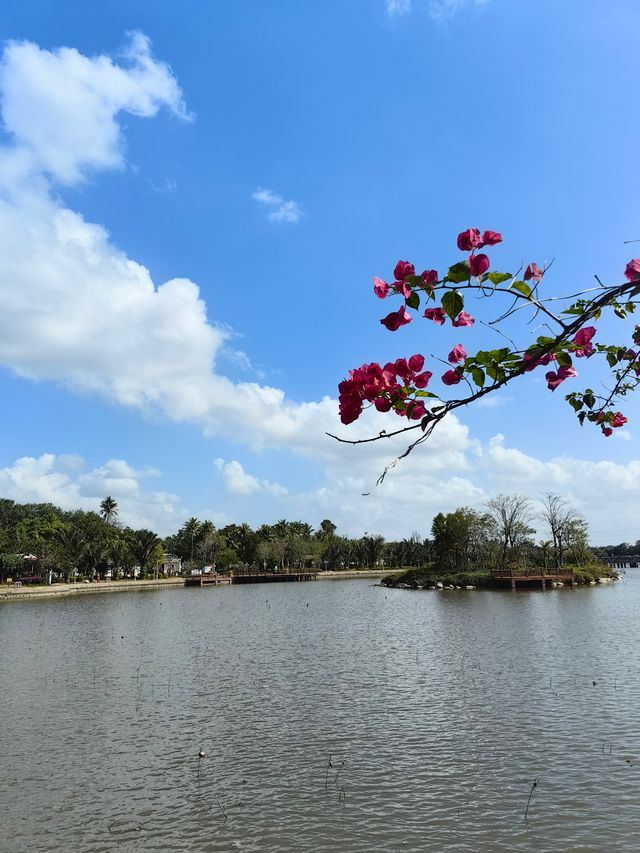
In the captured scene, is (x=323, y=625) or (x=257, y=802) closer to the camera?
(x=257, y=802)

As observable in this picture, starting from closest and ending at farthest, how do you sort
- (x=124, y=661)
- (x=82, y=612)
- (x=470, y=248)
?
1. (x=470, y=248)
2. (x=124, y=661)
3. (x=82, y=612)

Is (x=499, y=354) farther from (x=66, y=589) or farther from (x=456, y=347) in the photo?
(x=66, y=589)

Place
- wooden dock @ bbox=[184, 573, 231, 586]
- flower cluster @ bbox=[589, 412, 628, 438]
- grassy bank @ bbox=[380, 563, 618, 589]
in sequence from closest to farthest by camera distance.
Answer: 1. flower cluster @ bbox=[589, 412, 628, 438]
2. grassy bank @ bbox=[380, 563, 618, 589]
3. wooden dock @ bbox=[184, 573, 231, 586]

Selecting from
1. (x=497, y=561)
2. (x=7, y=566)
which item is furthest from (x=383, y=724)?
(x=7, y=566)

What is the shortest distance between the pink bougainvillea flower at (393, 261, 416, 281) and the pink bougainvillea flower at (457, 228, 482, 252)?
0.71 ft

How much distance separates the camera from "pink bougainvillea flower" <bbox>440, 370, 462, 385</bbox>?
258 centimetres

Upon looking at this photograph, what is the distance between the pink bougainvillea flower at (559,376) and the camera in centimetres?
285

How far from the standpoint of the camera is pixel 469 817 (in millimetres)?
8234

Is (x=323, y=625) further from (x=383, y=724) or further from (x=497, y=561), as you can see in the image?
(x=497, y=561)

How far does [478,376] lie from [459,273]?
0.47 metres

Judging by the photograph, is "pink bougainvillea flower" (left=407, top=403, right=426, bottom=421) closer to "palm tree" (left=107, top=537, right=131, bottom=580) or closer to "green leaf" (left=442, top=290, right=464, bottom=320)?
"green leaf" (left=442, top=290, right=464, bottom=320)

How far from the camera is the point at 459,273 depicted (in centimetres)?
229

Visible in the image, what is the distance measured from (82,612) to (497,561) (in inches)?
1756

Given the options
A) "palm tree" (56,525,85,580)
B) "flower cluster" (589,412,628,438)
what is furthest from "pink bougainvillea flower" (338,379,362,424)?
"palm tree" (56,525,85,580)
